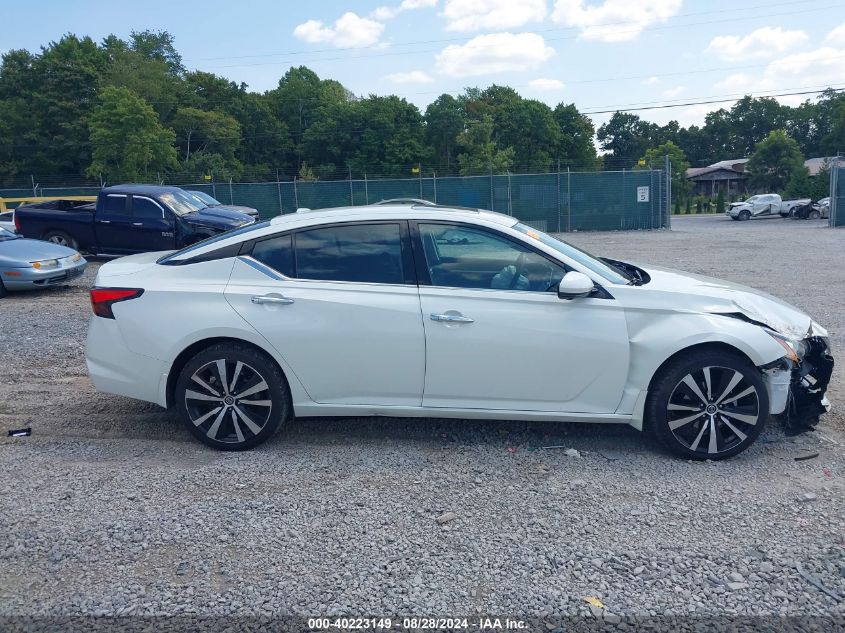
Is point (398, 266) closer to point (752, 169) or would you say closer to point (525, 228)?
point (525, 228)

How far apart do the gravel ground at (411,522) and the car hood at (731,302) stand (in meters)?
0.77

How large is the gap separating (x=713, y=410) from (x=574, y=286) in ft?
3.85

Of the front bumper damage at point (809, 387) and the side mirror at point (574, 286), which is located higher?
the side mirror at point (574, 286)

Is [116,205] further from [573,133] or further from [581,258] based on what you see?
[573,133]

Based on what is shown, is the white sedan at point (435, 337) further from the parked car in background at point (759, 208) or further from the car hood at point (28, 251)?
the parked car in background at point (759, 208)

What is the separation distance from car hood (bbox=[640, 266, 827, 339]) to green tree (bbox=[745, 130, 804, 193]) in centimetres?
5693

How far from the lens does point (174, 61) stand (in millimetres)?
91812

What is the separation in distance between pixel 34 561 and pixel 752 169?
6323cm

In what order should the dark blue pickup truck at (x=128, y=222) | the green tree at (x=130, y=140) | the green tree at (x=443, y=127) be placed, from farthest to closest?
the green tree at (x=443, y=127) < the green tree at (x=130, y=140) < the dark blue pickup truck at (x=128, y=222)

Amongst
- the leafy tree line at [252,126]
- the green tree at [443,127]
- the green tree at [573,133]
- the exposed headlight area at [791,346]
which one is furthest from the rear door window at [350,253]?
the green tree at [573,133]

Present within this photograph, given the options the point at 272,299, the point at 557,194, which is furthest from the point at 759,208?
the point at 272,299

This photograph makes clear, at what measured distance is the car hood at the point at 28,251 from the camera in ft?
38.2

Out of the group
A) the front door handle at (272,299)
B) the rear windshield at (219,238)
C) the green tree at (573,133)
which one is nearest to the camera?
the front door handle at (272,299)

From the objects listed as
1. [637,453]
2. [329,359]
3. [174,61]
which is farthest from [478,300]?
[174,61]
